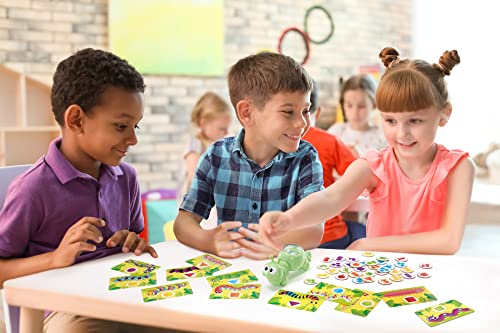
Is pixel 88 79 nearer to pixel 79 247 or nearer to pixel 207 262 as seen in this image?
pixel 79 247

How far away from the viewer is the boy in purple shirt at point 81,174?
4.75 feet

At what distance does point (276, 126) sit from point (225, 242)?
409 mm

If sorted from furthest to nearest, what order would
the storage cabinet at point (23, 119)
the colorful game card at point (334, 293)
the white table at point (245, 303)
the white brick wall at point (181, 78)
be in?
the white brick wall at point (181, 78)
the storage cabinet at point (23, 119)
the colorful game card at point (334, 293)
the white table at point (245, 303)

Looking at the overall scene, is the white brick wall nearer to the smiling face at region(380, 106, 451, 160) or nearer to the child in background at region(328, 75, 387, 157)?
the child in background at region(328, 75, 387, 157)

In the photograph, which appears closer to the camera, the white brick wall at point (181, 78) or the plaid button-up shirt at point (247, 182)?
the plaid button-up shirt at point (247, 182)

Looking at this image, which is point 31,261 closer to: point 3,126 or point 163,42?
point 3,126

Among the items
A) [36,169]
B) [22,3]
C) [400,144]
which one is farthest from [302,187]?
[22,3]

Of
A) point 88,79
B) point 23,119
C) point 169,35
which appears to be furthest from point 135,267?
point 169,35

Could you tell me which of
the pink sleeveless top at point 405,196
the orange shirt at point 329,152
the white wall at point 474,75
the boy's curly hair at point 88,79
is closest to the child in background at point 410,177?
the pink sleeveless top at point 405,196

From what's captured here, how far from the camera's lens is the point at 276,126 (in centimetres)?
166

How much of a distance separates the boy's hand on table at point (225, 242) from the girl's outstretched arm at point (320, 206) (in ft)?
0.28

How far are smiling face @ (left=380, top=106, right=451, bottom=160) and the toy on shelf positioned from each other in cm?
58

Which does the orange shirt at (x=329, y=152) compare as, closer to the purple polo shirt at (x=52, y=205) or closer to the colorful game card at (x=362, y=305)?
the purple polo shirt at (x=52, y=205)

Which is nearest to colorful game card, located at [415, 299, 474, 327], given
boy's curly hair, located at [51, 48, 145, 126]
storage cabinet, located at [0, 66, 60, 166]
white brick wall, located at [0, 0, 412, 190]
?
boy's curly hair, located at [51, 48, 145, 126]
